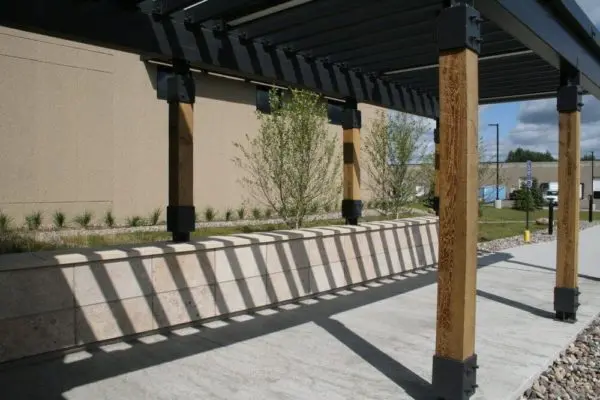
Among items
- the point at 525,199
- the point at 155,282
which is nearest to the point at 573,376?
the point at 155,282

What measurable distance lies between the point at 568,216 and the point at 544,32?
7.34 ft

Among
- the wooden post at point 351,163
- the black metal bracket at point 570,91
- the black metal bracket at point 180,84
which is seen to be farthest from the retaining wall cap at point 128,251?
the black metal bracket at point 570,91

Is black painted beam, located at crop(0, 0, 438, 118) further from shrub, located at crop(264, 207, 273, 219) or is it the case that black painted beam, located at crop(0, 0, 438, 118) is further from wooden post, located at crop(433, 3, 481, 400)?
shrub, located at crop(264, 207, 273, 219)

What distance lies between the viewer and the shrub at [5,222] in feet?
38.7

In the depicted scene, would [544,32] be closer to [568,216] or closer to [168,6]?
[568,216]

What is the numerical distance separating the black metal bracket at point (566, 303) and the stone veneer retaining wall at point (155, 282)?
287 cm

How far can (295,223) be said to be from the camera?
1132cm

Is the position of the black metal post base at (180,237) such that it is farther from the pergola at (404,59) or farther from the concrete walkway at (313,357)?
the concrete walkway at (313,357)

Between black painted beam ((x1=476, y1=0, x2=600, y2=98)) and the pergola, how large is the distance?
0.02m

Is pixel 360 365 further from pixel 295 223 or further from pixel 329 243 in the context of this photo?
pixel 295 223

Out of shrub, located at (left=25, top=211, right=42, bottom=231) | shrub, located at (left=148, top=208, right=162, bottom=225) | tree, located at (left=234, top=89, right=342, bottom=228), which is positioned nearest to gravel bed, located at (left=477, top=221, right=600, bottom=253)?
tree, located at (left=234, top=89, right=342, bottom=228)

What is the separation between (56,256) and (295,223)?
701 cm

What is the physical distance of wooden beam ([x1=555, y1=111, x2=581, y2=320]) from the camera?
241 inches

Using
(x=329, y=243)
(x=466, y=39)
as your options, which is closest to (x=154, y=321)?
(x=329, y=243)
